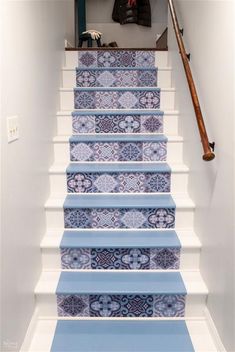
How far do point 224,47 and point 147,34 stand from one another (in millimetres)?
3788

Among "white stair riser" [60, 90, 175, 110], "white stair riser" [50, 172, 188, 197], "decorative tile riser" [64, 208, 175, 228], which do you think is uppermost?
"white stair riser" [60, 90, 175, 110]

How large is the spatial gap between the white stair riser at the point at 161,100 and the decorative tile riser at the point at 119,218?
47.0 inches

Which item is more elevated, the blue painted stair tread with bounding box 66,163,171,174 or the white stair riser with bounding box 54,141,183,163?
the white stair riser with bounding box 54,141,183,163

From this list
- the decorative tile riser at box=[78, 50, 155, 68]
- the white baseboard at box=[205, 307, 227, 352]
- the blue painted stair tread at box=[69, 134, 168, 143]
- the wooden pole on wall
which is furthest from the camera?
the wooden pole on wall

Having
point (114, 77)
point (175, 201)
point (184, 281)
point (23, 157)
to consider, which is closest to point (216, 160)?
point (175, 201)

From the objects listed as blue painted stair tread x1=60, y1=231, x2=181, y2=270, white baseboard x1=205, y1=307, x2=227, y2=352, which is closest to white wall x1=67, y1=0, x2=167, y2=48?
blue painted stair tread x1=60, y1=231, x2=181, y2=270

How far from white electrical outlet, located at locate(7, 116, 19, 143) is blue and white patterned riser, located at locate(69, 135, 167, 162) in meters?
1.07

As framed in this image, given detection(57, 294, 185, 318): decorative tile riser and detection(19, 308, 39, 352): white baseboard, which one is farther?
detection(57, 294, 185, 318): decorative tile riser

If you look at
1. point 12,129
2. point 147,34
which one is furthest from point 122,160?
point 147,34

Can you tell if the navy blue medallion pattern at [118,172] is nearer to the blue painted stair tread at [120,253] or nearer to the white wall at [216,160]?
the blue painted stair tread at [120,253]

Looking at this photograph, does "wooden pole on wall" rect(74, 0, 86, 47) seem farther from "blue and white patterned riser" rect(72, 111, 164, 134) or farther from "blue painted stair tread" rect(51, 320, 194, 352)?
"blue painted stair tread" rect(51, 320, 194, 352)

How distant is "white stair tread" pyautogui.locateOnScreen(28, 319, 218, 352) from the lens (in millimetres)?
1815

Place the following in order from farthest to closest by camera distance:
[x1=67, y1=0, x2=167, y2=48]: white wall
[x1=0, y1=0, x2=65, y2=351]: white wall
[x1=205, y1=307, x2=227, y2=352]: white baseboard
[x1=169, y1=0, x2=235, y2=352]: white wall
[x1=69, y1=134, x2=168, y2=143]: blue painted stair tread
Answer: [x1=67, y1=0, x2=167, y2=48]: white wall, [x1=69, y1=134, x2=168, y2=143]: blue painted stair tread, [x1=205, y1=307, x2=227, y2=352]: white baseboard, [x1=169, y1=0, x2=235, y2=352]: white wall, [x1=0, y1=0, x2=65, y2=351]: white wall

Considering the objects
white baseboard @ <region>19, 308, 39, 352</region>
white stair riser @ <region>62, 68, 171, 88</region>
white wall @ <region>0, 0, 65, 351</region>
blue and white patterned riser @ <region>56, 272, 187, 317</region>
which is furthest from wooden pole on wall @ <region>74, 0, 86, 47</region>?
white baseboard @ <region>19, 308, 39, 352</region>
